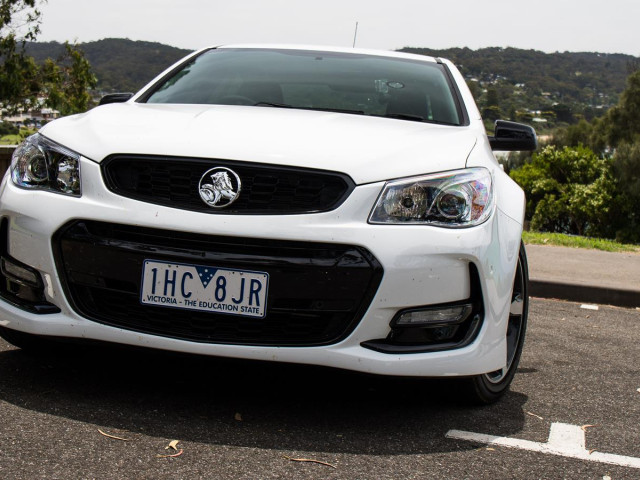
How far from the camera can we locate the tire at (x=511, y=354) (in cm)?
339

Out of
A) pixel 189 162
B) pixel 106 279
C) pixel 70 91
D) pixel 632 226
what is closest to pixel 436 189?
pixel 189 162

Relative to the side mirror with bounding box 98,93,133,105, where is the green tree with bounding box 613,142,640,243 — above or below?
below

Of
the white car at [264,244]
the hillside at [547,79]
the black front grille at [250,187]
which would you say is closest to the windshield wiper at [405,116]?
the white car at [264,244]

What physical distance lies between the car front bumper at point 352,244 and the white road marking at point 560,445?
0.73 feet

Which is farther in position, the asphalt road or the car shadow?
the car shadow

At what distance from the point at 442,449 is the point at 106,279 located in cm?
125

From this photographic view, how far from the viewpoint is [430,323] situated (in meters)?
3.02

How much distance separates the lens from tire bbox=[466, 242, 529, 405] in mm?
3389

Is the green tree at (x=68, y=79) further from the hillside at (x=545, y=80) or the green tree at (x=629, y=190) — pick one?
the green tree at (x=629, y=190)

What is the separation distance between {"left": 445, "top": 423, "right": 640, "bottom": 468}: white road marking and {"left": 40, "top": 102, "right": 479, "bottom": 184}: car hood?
0.93 metres

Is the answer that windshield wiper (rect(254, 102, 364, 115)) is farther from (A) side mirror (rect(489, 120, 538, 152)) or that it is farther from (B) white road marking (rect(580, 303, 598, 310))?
(B) white road marking (rect(580, 303, 598, 310))

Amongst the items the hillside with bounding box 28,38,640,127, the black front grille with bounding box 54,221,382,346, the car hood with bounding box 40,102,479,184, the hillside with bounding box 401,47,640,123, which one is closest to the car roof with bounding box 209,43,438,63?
the car hood with bounding box 40,102,479,184

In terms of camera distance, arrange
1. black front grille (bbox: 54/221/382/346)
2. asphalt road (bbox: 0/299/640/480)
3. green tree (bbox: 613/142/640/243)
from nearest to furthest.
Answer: asphalt road (bbox: 0/299/640/480) → black front grille (bbox: 54/221/382/346) → green tree (bbox: 613/142/640/243)

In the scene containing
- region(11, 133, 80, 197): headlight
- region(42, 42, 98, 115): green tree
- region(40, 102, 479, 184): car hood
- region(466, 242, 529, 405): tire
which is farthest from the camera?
region(42, 42, 98, 115): green tree
